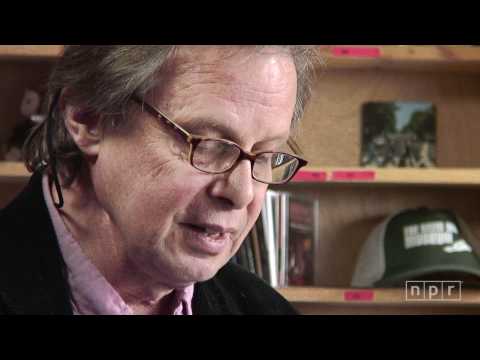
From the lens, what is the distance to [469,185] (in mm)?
1959

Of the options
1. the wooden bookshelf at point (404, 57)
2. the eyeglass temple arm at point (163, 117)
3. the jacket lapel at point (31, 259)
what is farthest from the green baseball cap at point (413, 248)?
the jacket lapel at point (31, 259)

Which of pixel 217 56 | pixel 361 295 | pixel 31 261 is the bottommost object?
pixel 361 295

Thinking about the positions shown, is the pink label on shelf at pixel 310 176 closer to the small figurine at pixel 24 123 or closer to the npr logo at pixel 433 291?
the npr logo at pixel 433 291

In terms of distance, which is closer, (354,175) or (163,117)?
(163,117)

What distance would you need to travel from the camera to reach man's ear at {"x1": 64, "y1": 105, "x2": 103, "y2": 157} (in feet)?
5.46

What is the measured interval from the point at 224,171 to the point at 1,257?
1.55 ft

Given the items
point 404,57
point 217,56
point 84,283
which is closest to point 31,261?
point 84,283

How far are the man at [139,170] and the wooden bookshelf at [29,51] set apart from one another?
4 centimetres

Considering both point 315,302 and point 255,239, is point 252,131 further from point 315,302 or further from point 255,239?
point 315,302

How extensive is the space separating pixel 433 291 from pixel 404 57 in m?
0.52

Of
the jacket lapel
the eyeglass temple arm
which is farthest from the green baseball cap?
the jacket lapel

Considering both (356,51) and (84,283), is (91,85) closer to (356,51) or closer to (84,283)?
(84,283)

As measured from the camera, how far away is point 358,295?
1.92m
